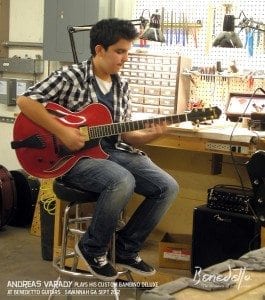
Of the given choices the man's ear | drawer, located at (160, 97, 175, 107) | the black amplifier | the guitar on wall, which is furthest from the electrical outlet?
the man's ear

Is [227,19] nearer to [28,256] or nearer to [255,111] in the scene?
[255,111]

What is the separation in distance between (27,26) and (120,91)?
7.70ft

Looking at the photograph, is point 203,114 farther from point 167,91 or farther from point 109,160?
point 167,91

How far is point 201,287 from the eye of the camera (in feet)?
5.73

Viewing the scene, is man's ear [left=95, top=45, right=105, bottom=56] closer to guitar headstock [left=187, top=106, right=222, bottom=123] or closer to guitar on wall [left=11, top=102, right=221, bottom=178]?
guitar on wall [left=11, top=102, right=221, bottom=178]

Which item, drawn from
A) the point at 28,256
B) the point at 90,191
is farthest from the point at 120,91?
the point at 28,256

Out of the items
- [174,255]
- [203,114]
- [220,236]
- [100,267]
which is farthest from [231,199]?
[100,267]

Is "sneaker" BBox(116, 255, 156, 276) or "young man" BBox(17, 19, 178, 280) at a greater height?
"young man" BBox(17, 19, 178, 280)

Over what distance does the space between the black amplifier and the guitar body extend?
85cm

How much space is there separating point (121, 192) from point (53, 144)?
416 mm

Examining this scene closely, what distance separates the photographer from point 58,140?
2.68m

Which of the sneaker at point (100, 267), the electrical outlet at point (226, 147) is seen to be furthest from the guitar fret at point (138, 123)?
the sneaker at point (100, 267)

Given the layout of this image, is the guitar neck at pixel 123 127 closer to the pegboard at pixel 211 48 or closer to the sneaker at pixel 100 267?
the sneaker at pixel 100 267

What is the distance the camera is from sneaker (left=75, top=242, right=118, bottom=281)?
250 cm
